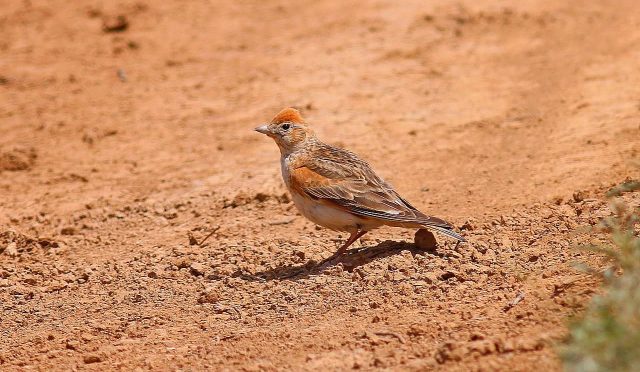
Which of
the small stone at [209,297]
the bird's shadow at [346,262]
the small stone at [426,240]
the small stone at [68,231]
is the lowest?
the small stone at [68,231]

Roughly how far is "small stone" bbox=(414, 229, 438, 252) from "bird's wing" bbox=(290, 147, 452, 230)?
0.56ft

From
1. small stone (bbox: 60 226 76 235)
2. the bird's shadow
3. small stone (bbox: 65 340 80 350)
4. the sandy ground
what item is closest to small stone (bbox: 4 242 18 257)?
the sandy ground

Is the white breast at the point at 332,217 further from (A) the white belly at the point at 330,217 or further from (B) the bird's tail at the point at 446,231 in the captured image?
(B) the bird's tail at the point at 446,231

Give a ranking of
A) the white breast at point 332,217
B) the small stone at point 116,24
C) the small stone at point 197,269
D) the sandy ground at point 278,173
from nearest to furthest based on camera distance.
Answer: the sandy ground at point 278,173 < the white breast at point 332,217 < the small stone at point 197,269 < the small stone at point 116,24

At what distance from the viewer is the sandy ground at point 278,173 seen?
264 inches

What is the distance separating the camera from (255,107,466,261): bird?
25.4 ft

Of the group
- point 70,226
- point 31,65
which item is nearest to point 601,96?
point 70,226

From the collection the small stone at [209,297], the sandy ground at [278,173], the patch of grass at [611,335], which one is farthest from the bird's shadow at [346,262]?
the patch of grass at [611,335]

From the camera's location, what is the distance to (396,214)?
7727mm

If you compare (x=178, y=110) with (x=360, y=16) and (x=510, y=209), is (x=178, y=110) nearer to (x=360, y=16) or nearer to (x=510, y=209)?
(x=360, y=16)

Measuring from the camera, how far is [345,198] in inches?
313

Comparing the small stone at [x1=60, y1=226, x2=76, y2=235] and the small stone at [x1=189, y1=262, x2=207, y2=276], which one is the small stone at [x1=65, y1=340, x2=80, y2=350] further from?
the small stone at [x1=60, y1=226, x2=76, y2=235]

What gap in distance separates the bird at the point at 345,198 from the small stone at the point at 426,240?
124 millimetres

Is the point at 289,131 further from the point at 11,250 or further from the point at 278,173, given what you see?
the point at 11,250
